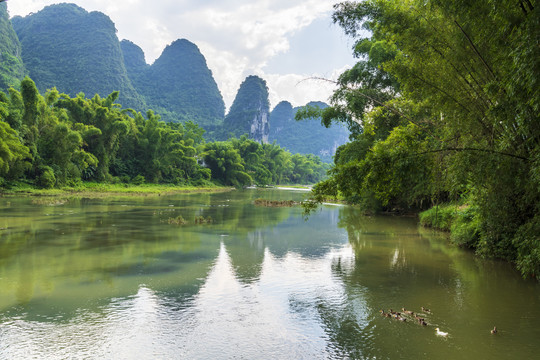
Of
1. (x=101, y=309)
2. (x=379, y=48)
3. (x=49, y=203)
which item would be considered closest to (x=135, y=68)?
(x=49, y=203)

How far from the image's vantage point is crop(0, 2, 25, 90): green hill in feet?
222

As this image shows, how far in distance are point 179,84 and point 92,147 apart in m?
114

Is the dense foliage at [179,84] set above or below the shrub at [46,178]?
above

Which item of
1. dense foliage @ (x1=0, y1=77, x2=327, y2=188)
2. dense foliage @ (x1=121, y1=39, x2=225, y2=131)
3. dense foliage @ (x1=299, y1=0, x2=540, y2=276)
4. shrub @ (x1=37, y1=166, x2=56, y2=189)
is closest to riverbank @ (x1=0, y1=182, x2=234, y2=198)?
shrub @ (x1=37, y1=166, x2=56, y2=189)

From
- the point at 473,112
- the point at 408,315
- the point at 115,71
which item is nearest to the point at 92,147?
the point at 473,112

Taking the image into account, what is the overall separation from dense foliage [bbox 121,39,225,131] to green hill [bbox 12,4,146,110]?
53.8ft

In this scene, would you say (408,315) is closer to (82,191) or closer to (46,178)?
(46,178)

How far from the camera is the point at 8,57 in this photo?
7681cm

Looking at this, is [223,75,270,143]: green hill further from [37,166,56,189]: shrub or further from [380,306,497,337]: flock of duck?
[380,306,497,337]: flock of duck

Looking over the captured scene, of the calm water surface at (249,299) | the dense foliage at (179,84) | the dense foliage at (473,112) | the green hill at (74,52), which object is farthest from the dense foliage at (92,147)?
the dense foliage at (179,84)

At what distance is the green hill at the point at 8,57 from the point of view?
67.6 meters

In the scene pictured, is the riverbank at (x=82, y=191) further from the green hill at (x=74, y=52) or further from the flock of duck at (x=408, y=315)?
the green hill at (x=74, y=52)

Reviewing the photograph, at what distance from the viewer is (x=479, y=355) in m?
5.02

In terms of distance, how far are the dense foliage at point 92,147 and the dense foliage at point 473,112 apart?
29115 mm
